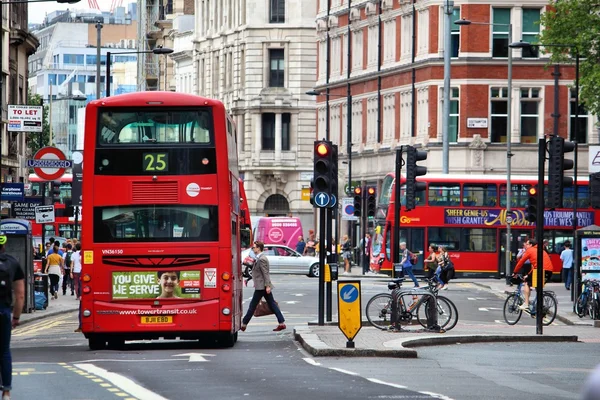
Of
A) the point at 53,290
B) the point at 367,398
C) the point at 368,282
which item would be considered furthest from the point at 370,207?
the point at 367,398

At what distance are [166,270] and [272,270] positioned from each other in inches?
1586

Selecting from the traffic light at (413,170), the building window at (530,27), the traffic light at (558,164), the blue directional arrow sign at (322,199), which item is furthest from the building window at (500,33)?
the blue directional arrow sign at (322,199)

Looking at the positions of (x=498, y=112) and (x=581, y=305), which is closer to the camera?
(x=581, y=305)

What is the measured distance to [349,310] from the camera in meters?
24.8

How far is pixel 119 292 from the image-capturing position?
84.6 ft

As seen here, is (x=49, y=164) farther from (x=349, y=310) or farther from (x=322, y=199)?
(x=349, y=310)

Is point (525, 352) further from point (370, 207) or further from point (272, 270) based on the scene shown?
point (272, 270)

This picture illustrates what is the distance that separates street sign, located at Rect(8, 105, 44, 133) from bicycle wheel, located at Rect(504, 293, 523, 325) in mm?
10959

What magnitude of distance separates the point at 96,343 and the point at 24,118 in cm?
1270

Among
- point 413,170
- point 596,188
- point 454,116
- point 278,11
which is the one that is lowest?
point 596,188

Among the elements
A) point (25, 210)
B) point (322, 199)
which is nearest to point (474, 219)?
point (25, 210)

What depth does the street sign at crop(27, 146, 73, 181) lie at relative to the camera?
3716 centimetres

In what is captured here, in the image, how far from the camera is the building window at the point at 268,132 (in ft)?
326

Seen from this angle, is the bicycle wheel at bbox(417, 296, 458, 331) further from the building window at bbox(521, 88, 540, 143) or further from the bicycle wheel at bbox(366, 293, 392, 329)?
the building window at bbox(521, 88, 540, 143)
